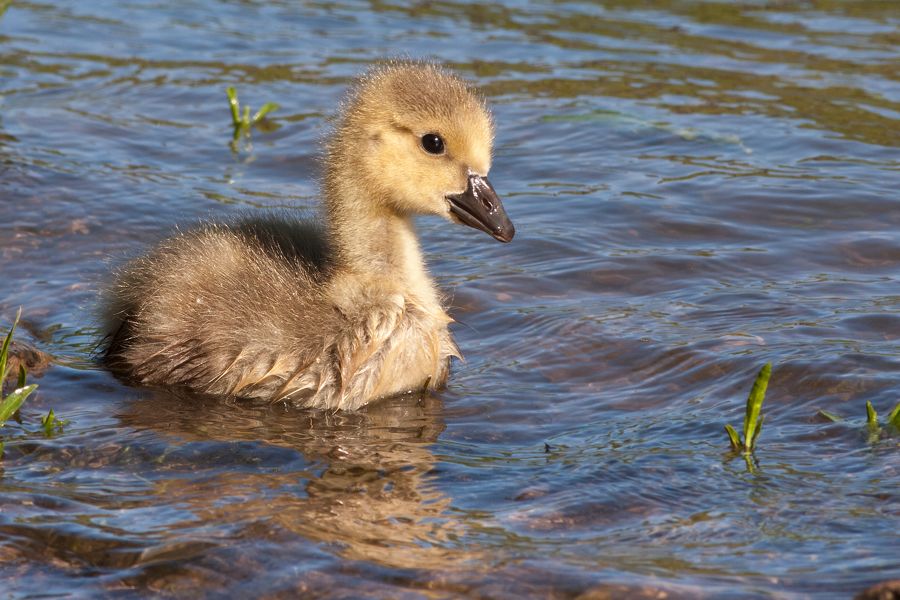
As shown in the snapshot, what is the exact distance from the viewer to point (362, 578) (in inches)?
175

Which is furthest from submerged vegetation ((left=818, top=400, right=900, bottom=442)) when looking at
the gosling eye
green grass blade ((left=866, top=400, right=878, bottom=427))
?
the gosling eye

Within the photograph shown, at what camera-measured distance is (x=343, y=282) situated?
6.43 meters

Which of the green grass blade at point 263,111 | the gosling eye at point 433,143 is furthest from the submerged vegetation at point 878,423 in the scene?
the green grass blade at point 263,111

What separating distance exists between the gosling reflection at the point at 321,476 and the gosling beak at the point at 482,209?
810 mm

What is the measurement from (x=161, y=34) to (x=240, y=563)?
9339mm

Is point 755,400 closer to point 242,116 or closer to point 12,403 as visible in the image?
point 12,403

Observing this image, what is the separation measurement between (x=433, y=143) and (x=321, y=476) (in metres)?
1.81

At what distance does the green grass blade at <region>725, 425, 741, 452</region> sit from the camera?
5340mm

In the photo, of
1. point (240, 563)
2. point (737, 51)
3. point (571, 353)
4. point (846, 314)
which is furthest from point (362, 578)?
point (737, 51)

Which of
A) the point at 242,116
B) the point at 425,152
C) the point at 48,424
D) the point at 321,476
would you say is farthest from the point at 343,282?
the point at 242,116

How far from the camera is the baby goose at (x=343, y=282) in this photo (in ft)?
20.5

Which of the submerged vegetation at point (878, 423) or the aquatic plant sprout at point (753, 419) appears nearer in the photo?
the aquatic plant sprout at point (753, 419)

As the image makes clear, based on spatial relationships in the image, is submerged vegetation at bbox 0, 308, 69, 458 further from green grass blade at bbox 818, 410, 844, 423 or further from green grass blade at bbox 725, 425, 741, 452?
green grass blade at bbox 818, 410, 844, 423

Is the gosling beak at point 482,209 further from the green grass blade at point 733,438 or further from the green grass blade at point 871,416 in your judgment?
the green grass blade at point 871,416
